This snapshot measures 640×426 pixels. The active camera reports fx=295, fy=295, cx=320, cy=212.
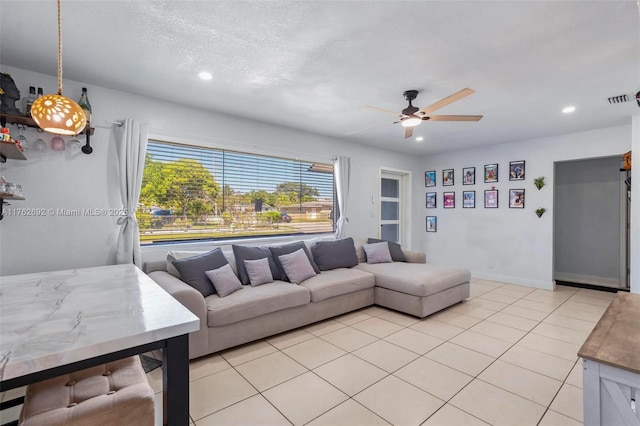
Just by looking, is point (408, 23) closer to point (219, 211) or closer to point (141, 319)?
point (141, 319)

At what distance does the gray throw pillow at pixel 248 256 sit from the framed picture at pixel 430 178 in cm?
431

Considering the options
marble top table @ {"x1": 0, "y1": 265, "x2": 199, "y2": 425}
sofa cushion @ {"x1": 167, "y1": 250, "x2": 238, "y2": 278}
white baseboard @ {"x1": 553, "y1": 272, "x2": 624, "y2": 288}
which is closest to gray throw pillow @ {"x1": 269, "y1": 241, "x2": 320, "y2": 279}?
sofa cushion @ {"x1": 167, "y1": 250, "x2": 238, "y2": 278}

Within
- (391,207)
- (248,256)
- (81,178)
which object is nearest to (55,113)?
(81,178)

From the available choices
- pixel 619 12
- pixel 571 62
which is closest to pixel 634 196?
pixel 571 62

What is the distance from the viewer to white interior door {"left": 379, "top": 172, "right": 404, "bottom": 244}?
6152mm

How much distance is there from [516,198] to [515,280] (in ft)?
4.80

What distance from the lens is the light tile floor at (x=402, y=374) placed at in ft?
6.24

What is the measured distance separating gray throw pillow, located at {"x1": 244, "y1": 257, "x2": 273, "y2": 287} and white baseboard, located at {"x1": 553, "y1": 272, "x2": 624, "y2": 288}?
542 centimetres

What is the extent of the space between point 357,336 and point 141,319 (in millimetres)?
2397

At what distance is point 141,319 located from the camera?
116 cm

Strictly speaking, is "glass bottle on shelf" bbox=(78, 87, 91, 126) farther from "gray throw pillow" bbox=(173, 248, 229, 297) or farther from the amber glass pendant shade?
"gray throw pillow" bbox=(173, 248, 229, 297)

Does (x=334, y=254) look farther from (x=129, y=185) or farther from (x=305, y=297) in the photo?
(x=129, y=185)

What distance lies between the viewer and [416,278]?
3668 millimetres

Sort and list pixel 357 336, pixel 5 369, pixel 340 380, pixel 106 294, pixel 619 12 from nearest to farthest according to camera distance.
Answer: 1. pixel 5 369
2. pixel 106 294
3. pixel 619 12
4. pixel 340 380
5. pixel 357 336
